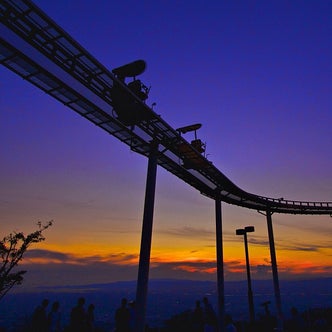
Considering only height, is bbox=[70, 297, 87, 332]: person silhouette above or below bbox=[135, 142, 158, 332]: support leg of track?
below

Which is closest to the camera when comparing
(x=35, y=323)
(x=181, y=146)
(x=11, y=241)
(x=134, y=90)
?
(x=35, y=323)

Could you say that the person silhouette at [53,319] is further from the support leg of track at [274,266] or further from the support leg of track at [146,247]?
the support leg of track at [274,266]

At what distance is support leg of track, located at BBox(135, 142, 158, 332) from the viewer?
1164 cm

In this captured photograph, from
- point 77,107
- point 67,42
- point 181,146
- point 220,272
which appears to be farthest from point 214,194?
Answer: point 67,42

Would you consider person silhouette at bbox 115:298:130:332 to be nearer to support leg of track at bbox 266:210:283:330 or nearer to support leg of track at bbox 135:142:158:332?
support leg of track at bbox 135:142:158:332

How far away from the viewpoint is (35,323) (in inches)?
448

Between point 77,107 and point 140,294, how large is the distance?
777 centimetres

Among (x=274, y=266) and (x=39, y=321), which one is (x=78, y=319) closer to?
(x=39, y=321)

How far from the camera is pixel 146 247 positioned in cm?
1245

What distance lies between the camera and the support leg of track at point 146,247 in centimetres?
1164

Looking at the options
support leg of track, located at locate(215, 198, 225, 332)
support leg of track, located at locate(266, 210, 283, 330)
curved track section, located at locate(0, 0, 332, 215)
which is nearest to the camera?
curved track section, located at locate(0, 0, 332, 215)

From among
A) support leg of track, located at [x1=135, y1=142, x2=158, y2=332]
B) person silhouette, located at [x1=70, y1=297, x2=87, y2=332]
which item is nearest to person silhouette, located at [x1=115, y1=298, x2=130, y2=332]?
support leg of track, located at [x1=135, y1=142, x2=158, y2=332]

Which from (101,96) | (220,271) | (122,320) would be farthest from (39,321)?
(220,271)

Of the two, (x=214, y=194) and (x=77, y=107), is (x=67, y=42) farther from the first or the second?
(x=214, y=194)
